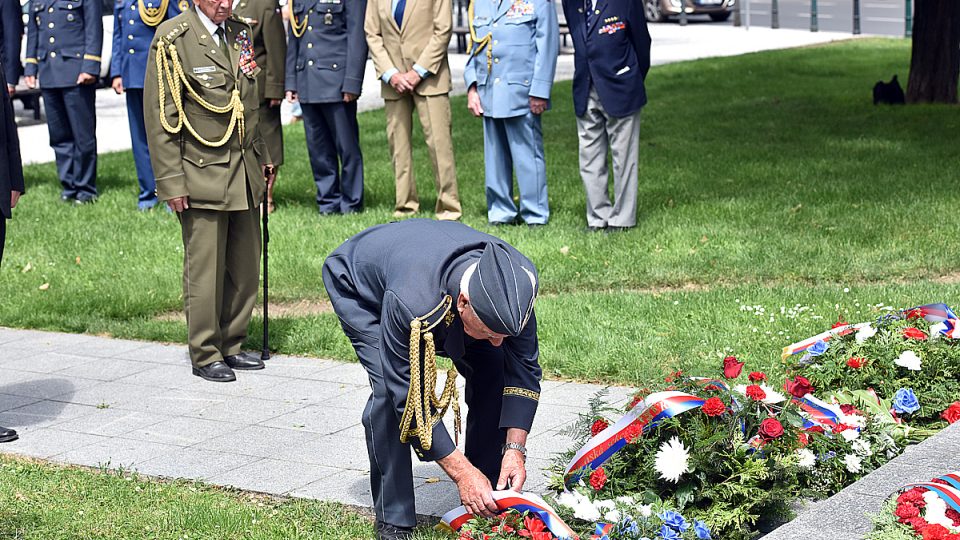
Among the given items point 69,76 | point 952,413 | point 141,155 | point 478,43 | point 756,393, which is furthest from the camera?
point 69,76

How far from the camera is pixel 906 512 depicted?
4.12 meters

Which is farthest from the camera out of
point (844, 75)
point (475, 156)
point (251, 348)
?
point (844, 75)

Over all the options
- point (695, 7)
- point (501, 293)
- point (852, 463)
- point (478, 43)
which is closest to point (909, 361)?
point (852, 463)

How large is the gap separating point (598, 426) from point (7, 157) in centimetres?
327

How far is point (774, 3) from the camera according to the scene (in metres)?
30.5

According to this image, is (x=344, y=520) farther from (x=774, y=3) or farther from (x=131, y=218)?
(x=774, y=3)

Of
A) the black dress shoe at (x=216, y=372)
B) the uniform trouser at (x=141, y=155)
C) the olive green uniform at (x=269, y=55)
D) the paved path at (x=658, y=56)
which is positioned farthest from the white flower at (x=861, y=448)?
the paved path at (x=658, y=56)

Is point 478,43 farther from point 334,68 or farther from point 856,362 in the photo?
point 856,362

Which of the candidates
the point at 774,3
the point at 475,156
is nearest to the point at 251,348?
the point at 475,156

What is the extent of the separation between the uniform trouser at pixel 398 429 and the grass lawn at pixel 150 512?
0.54 feet

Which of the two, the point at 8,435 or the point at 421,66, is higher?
the point at 421,66

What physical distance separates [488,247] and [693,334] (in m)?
3.49

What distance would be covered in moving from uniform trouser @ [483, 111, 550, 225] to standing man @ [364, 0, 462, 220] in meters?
0.41

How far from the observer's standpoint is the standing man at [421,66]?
10.9 metres
